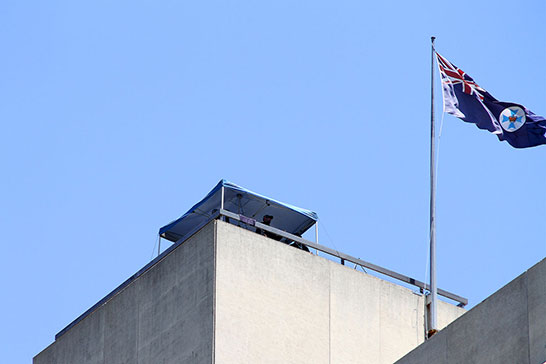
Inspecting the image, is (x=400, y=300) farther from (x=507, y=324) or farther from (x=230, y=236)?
(x=507, y=324)

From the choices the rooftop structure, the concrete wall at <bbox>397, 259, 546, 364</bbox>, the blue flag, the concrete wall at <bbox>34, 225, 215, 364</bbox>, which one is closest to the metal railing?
the rooftop structure

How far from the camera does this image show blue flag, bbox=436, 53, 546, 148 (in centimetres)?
3369

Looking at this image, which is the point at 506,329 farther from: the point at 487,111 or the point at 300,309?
the point at 487,111

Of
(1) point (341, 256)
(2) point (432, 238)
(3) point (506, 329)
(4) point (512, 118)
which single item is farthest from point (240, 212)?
(3) point (506, 329)

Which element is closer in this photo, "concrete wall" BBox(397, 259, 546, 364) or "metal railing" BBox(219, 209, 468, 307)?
"concrete wall" BBox(397, 259, 546, 364)

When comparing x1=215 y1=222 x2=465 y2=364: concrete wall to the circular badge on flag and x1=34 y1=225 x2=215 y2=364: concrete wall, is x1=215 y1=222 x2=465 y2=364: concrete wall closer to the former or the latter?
x1=34 y1=225 x2=215 y2=364: concrete wall

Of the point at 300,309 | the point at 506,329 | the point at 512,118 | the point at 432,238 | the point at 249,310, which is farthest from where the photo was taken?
the point at 432,238

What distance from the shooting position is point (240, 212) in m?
35.6

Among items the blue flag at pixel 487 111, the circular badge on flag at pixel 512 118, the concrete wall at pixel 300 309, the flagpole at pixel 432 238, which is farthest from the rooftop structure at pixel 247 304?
the circular badge on flag at pixel 512 118

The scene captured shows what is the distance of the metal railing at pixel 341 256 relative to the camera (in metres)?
33.2

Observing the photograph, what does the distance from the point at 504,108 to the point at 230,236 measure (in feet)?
25.6

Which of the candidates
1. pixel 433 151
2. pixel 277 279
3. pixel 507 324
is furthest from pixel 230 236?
pixel 507 324

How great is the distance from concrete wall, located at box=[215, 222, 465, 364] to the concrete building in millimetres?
24

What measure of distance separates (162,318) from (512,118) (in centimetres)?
997
